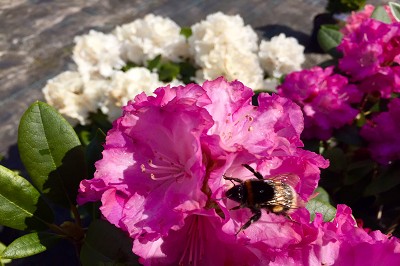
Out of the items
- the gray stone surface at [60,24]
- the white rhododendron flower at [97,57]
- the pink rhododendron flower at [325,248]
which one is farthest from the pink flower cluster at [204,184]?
the gray stone surface at [60,24]

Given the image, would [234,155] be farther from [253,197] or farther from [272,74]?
[272,74]

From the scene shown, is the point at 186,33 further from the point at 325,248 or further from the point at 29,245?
the point at 325,248

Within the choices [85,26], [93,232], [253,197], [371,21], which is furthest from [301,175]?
[85,26]

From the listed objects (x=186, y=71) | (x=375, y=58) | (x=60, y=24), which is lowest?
(x=60, y=24)

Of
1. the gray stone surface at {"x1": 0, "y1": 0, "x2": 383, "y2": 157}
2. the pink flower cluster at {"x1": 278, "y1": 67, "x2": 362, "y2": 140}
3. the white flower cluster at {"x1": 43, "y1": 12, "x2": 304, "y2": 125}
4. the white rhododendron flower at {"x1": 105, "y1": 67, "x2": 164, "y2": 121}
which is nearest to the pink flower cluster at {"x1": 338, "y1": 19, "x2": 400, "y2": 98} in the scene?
the pink flower cluster at {"x1": 278, "y1": 67, "x2": 362, "y2": 140}

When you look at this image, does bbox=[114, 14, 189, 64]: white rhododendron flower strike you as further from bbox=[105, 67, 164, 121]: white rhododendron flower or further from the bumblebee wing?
the bumblebee wing

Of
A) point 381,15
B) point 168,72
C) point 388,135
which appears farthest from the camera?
point 168,72

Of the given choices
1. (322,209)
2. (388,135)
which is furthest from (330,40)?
(322,209)

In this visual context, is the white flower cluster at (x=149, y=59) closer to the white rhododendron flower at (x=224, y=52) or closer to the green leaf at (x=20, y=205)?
the white rhododendron flower at (x=224, y=52)
